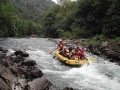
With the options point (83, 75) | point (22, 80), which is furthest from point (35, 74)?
point (83, 75)

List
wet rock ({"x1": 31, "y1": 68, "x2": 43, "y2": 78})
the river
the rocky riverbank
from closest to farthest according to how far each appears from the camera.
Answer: the rocky riverbank < the river < wet rock ({"x1": 31, "y1": 68, "x2": 43, "y2": 78})

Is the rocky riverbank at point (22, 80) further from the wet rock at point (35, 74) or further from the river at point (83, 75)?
the river at point (83, 75)

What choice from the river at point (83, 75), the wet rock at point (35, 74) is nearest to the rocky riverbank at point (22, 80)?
the wet rock at point (35, 74)

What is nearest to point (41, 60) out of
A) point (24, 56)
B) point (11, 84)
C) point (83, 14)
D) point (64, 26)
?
point (24, 56)

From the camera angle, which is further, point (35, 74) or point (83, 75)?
point (83, 75)

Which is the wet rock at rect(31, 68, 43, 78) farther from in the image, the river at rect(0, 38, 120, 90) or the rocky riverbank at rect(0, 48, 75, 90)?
the river at rect(0, 38, 120, 90)

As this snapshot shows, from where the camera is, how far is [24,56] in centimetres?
2105

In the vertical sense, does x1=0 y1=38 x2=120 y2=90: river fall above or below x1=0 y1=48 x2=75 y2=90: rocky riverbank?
below

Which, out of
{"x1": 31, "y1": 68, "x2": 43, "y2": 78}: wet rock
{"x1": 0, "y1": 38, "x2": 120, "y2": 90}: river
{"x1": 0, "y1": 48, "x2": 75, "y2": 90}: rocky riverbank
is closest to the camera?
{"x1": 0, "y1": 48, "x2": 75, "y2": 90}: rocky riverbank

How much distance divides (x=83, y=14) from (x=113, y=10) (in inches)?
395

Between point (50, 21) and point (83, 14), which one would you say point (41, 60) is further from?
point (50, 21)

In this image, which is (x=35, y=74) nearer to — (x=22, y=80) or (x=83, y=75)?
(x=22, y=80)

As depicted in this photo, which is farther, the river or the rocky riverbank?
the river

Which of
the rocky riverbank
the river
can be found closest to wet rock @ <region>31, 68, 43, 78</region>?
the rocky riverbank
